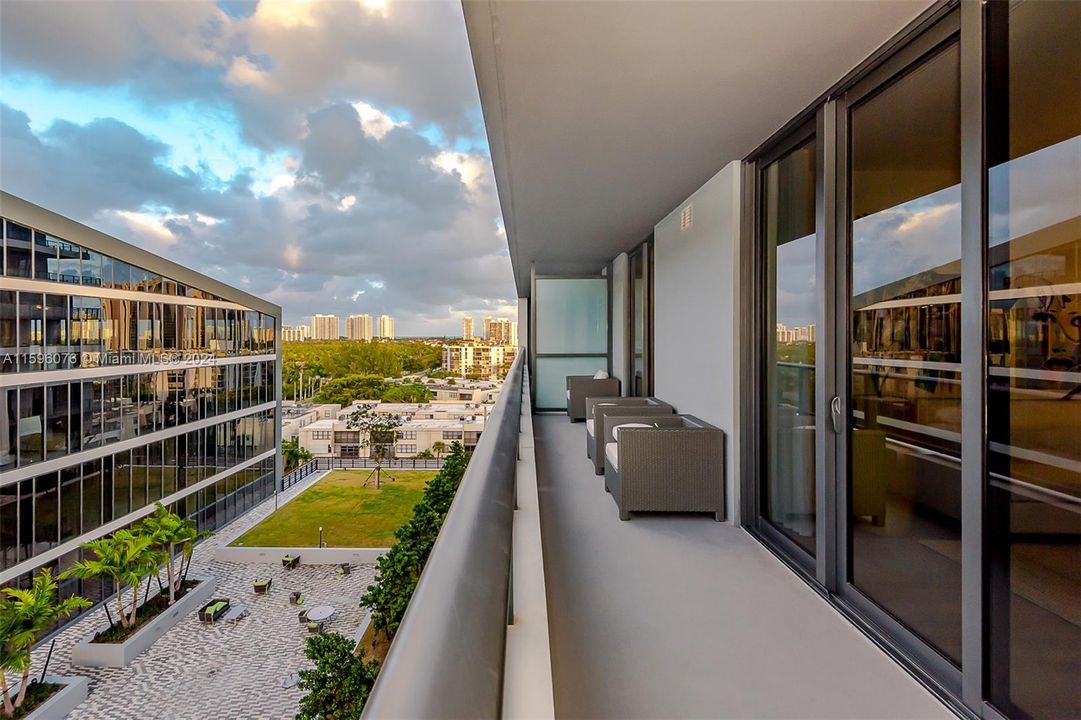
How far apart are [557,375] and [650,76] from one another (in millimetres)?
7168

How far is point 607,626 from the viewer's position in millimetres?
2480

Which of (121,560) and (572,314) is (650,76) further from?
(121,560)

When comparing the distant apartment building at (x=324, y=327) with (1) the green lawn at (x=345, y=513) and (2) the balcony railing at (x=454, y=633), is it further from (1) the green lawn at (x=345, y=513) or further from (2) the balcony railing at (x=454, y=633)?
(2) the balcony railing at (x=454, y=633)

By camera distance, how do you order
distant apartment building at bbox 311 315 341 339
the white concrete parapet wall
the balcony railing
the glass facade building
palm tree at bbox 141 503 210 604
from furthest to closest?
distant apartment building at bbox 311 315 341 339 < palm tree at bbox 141 503 210 604 < the glass facade building < the white concrete parapet wall < the balcony railing

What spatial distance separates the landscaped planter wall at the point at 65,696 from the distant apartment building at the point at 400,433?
640 inches

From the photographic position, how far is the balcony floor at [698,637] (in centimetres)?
196

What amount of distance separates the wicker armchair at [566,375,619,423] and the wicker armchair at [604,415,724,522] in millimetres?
3922

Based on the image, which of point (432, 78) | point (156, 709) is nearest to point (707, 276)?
point (156, 709)

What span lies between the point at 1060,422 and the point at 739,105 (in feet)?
7.02

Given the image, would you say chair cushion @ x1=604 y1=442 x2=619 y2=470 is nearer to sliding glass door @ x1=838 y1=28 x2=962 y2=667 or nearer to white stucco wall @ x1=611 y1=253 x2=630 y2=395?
sliding glass door @ x1=838 y1=28 x2=962 y2=667

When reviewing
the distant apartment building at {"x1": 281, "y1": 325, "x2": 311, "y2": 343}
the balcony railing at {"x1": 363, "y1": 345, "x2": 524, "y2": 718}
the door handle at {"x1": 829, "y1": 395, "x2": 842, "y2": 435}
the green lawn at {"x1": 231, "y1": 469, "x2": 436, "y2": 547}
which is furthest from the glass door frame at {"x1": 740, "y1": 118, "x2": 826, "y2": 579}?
the distant apartment building at {"x1": 281, "y1": 325, "x2": 311, "y2": 343}

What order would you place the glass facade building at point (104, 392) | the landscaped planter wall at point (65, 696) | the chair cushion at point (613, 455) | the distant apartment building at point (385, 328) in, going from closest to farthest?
the chair cushion at point (613, 455) → the glass facade building at point (104, 392) → the landscaped planter wall at point (65, 696) → the distant apartment building at point (385, 328)

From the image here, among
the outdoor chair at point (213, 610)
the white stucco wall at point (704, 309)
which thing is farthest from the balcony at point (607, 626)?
the outdoor chair at point (213, 610)

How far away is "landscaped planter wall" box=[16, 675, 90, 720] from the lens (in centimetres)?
1256
